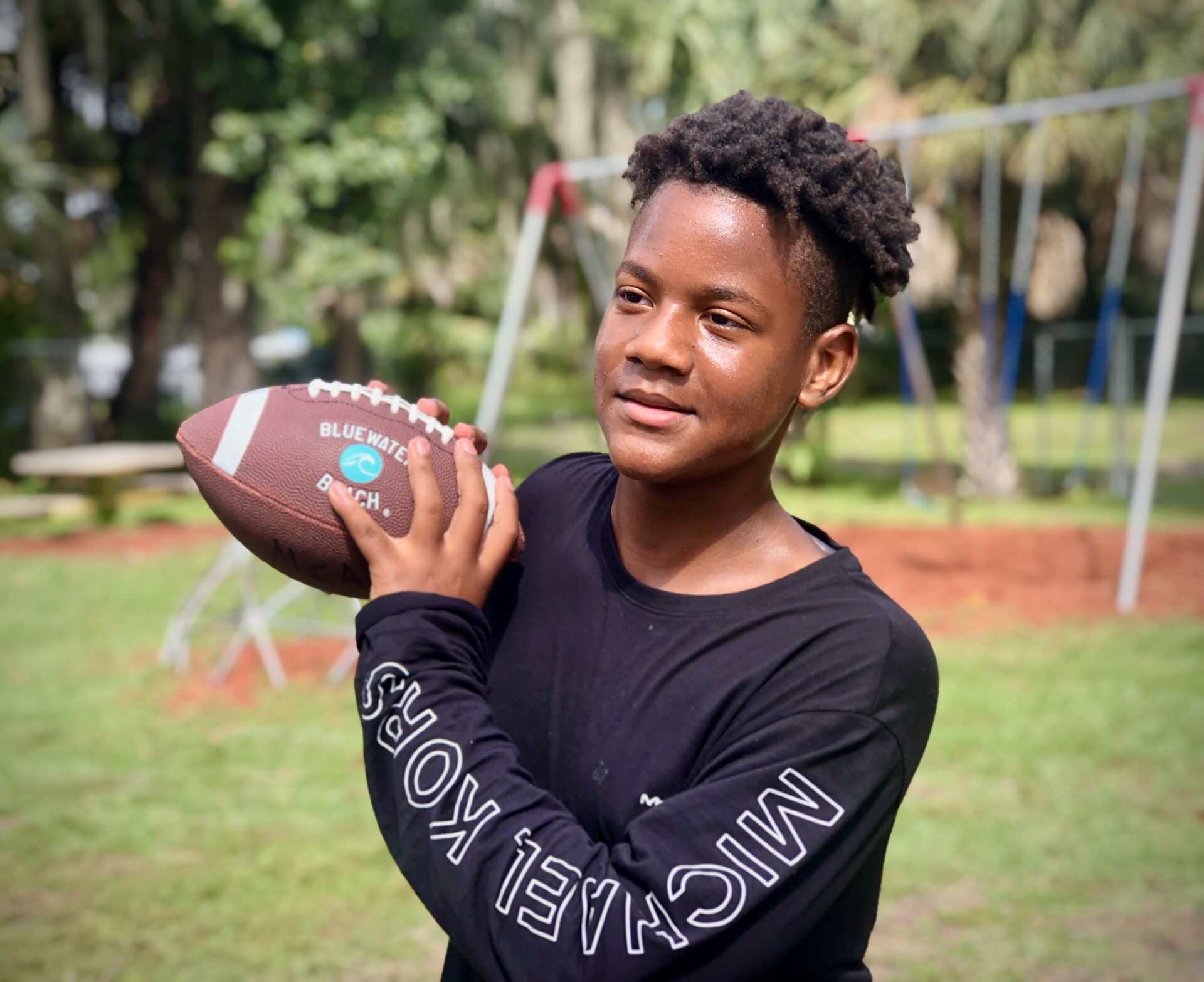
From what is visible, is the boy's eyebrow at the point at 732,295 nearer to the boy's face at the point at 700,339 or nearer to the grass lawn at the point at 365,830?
the boy's face at the point at 700,339

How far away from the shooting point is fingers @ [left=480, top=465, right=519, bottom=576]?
4.73 feet

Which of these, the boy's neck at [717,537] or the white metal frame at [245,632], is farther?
the white metal frame at [245,632]

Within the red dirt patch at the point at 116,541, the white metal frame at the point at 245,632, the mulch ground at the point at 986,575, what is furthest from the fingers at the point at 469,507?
the red dirt patch at the point at 116,541

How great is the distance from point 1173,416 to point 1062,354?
352 cm

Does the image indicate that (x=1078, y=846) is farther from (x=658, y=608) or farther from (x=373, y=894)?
(x=658, y=608)

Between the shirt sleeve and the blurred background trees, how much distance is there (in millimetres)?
12008

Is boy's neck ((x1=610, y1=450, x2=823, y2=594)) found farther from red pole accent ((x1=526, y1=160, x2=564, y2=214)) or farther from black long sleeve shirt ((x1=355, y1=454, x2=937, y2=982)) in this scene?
red pole accent ((x1=526, y1=160, x2=564, y2=214))

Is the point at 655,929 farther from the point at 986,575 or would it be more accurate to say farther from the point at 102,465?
the point at 102,465

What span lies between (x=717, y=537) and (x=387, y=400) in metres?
0.50

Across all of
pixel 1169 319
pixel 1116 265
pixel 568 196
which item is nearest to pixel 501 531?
pixel 1169 319

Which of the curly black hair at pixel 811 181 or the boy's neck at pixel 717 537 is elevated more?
the curly black hair at pixel 811 181

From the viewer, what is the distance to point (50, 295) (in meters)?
17.0

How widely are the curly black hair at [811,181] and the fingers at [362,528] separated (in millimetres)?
531

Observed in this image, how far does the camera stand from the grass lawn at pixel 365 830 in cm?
431
